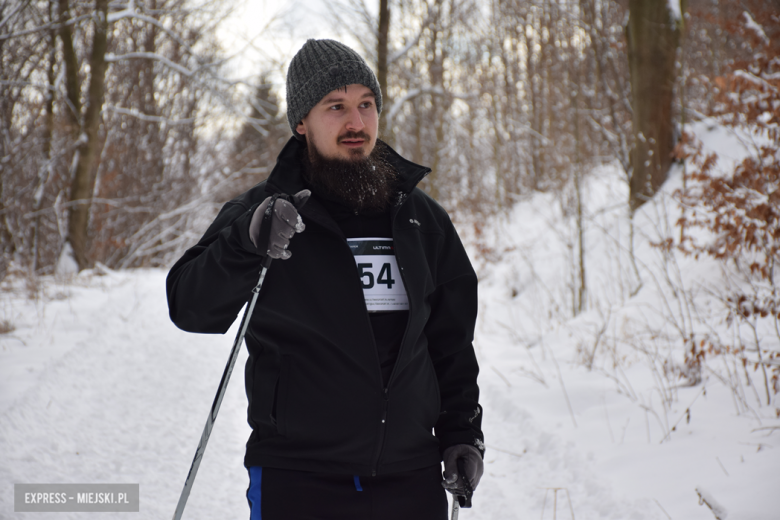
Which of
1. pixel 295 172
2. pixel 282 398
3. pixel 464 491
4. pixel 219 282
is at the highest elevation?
pixel 295 172

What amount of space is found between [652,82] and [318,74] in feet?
24.8

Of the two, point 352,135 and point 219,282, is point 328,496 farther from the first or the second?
point 352,135

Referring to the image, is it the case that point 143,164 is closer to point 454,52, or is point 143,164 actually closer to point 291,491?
point 454,52

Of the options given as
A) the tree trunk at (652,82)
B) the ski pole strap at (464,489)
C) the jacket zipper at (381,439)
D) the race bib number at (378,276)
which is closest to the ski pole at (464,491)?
the ski pole strap at (464,489)

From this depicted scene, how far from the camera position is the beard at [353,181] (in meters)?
1.83

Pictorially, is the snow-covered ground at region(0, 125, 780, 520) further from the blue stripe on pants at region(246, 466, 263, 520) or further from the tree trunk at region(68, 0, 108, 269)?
the tree trunk at region(68, 0, 108, 269)

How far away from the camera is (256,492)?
1.64 meters

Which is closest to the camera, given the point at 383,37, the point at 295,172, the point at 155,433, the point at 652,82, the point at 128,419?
the point at 295,172

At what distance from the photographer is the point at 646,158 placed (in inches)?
315

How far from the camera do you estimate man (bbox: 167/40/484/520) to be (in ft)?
5.27

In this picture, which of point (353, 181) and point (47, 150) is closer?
Answer: point (353, 181)

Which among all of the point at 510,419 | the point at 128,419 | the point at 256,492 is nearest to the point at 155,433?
the point at 128,419

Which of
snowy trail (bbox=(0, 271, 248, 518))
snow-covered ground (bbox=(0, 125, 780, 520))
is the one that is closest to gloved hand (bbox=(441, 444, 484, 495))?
snow-covered ground (bbox=(0, 125, 780, 520))

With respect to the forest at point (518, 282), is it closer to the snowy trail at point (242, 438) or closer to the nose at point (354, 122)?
the snowy trail at point (242, 438)
